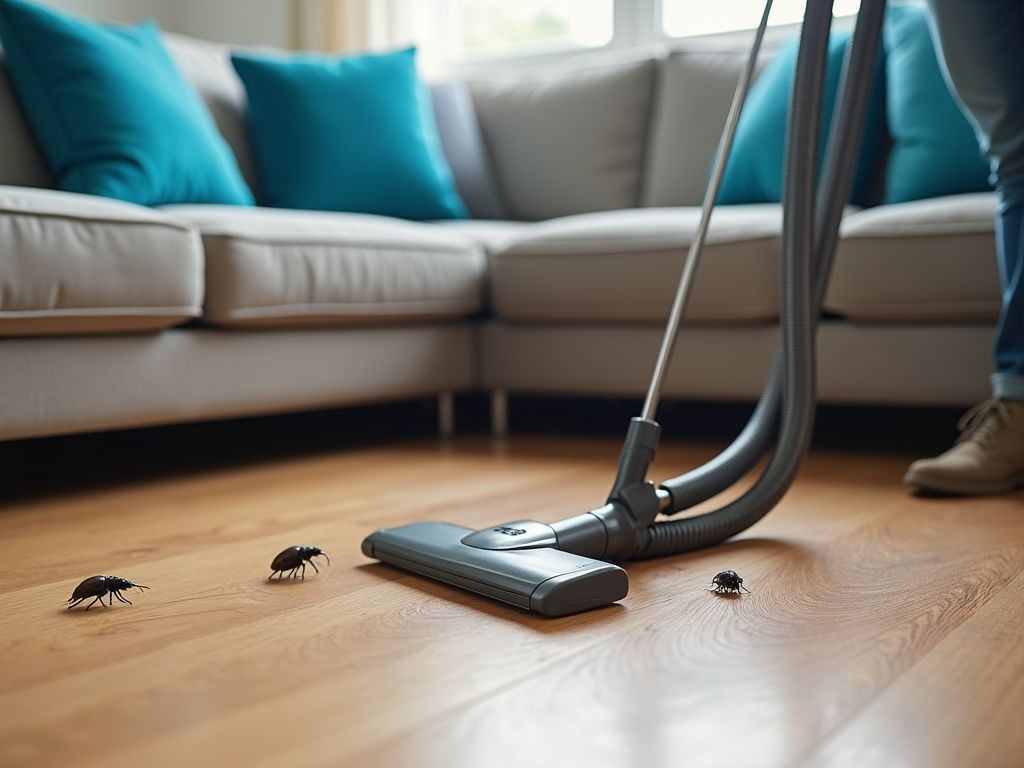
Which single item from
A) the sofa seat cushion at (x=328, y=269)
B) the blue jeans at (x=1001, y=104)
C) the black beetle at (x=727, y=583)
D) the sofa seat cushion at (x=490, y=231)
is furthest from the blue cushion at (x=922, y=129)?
the black beetle at (x=727, y=583)

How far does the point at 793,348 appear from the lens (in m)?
1.36

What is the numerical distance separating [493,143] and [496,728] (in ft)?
8.35

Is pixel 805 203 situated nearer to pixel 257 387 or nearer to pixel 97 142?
pixel 257 387

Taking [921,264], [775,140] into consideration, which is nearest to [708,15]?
[775,140]

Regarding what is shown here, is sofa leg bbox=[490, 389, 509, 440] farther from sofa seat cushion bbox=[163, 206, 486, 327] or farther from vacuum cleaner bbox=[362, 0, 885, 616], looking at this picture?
vacuum cleaner bbox=[362, 0, 885, 616]

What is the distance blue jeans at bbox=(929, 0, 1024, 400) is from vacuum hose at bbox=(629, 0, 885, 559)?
0.73ft

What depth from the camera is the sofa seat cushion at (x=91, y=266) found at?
1.54 metres

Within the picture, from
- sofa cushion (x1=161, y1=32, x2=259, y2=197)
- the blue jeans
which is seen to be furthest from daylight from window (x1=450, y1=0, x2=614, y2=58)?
the blue jeans

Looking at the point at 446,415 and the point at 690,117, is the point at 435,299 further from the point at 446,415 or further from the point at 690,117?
the point at 690,117

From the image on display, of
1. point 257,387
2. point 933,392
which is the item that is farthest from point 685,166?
point 257,387

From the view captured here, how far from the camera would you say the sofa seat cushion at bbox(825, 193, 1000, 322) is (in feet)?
6.13

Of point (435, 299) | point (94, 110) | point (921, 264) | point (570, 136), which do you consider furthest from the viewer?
point (570, 136)

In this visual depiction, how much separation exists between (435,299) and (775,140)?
88 centimetres

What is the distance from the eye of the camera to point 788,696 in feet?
2.62
